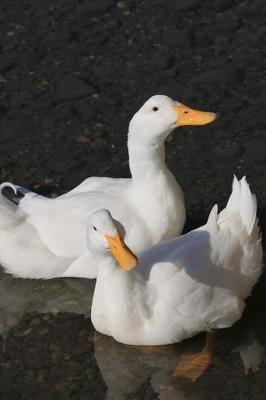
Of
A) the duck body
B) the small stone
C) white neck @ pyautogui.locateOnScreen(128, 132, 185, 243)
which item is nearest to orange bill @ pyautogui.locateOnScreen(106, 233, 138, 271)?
the duck body

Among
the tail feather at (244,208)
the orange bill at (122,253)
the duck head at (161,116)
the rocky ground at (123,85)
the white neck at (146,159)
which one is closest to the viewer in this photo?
the orange bill at (122,253)

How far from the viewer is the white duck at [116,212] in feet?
21.8

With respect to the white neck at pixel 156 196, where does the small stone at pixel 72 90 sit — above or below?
below

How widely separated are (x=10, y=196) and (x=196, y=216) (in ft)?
4.90

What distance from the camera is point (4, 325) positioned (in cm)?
680

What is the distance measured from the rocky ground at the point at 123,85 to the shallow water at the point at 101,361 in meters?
1.26

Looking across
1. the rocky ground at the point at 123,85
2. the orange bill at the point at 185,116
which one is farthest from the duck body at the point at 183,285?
the rocky ground at the point at 123,85

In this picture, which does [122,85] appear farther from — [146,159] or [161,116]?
[161,116]

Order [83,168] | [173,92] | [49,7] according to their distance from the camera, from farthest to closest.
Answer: [49,7], [173,92], [83,168]

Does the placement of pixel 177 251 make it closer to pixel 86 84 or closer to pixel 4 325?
pixel 4 325

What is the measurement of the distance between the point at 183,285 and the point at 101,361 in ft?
2.45

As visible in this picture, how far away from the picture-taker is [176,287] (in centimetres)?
612

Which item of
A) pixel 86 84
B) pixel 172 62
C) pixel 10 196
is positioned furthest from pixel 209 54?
pixel 10 196

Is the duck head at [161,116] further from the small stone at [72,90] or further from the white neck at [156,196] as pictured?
the small stone at [72,90]
